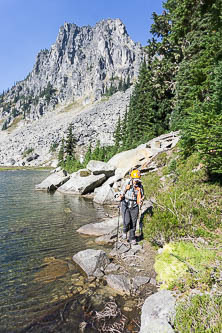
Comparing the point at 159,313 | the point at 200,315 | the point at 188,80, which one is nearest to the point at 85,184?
the point at 188,80

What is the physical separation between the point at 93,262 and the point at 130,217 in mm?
2668

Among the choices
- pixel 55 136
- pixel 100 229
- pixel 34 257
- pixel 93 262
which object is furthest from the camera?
pixel 55 136

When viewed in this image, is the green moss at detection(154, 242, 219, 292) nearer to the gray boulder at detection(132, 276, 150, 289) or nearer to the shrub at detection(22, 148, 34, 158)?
the gray boulder at detection(132, 276, 150, 289)

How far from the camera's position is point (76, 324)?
4.40 meters

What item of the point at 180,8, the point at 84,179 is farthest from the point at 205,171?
the point at 180,8

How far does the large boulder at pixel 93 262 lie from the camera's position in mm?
6369

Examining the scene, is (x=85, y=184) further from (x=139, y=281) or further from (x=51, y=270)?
(x=139, y=281)

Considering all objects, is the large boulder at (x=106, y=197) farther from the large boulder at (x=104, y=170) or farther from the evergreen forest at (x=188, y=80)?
the evergreen forest at (x=188, y=80)

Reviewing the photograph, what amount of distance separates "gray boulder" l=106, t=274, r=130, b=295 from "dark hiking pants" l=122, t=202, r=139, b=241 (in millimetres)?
2383

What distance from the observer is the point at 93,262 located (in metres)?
6.57

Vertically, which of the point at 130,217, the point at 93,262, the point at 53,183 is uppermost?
the point at 53,183

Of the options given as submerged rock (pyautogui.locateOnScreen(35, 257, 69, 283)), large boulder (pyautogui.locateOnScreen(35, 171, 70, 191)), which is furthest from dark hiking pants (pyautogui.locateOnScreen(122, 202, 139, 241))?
large boulder (pyautogui.locateOnScreen(35, 171, 70, 191))

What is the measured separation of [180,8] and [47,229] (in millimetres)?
29123

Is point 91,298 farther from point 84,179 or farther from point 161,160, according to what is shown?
point 84,179
